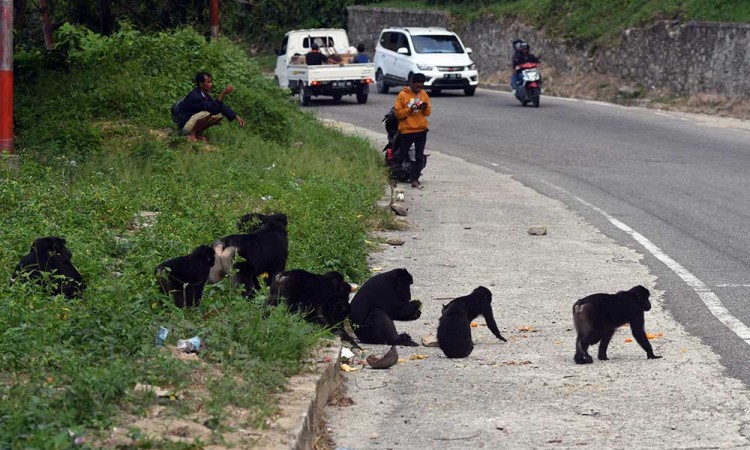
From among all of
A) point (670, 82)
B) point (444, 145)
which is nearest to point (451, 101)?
point (670, 82)

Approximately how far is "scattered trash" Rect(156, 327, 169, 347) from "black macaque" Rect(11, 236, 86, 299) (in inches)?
49.6

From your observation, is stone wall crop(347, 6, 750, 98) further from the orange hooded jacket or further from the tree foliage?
the orange hooded jacket

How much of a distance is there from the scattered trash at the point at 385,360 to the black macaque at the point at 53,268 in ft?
6.81

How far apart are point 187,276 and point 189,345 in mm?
1016

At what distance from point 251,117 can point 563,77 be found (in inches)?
758

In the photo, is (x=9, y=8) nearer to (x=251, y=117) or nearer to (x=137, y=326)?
(x=251, y=117)

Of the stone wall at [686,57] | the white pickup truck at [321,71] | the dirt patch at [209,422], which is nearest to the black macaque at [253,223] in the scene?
the dirt patch at [209,422]

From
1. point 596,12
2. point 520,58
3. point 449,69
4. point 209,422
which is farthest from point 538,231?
point 596,12

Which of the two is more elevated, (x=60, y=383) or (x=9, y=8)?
(x=9, y=8)

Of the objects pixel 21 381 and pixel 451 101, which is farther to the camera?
pixel 451 101

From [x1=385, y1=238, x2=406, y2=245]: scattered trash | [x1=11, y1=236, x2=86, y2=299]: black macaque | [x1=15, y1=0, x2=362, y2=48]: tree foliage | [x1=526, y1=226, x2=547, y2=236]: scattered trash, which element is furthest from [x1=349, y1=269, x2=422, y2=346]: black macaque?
[x1=15, y1=0, x2=362, y2=48]: tree foliage

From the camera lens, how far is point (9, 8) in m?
13.6

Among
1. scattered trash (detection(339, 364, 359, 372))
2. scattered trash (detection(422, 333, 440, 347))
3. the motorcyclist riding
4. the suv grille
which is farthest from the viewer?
the suv grille

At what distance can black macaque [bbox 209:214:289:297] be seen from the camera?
888 centimetres
